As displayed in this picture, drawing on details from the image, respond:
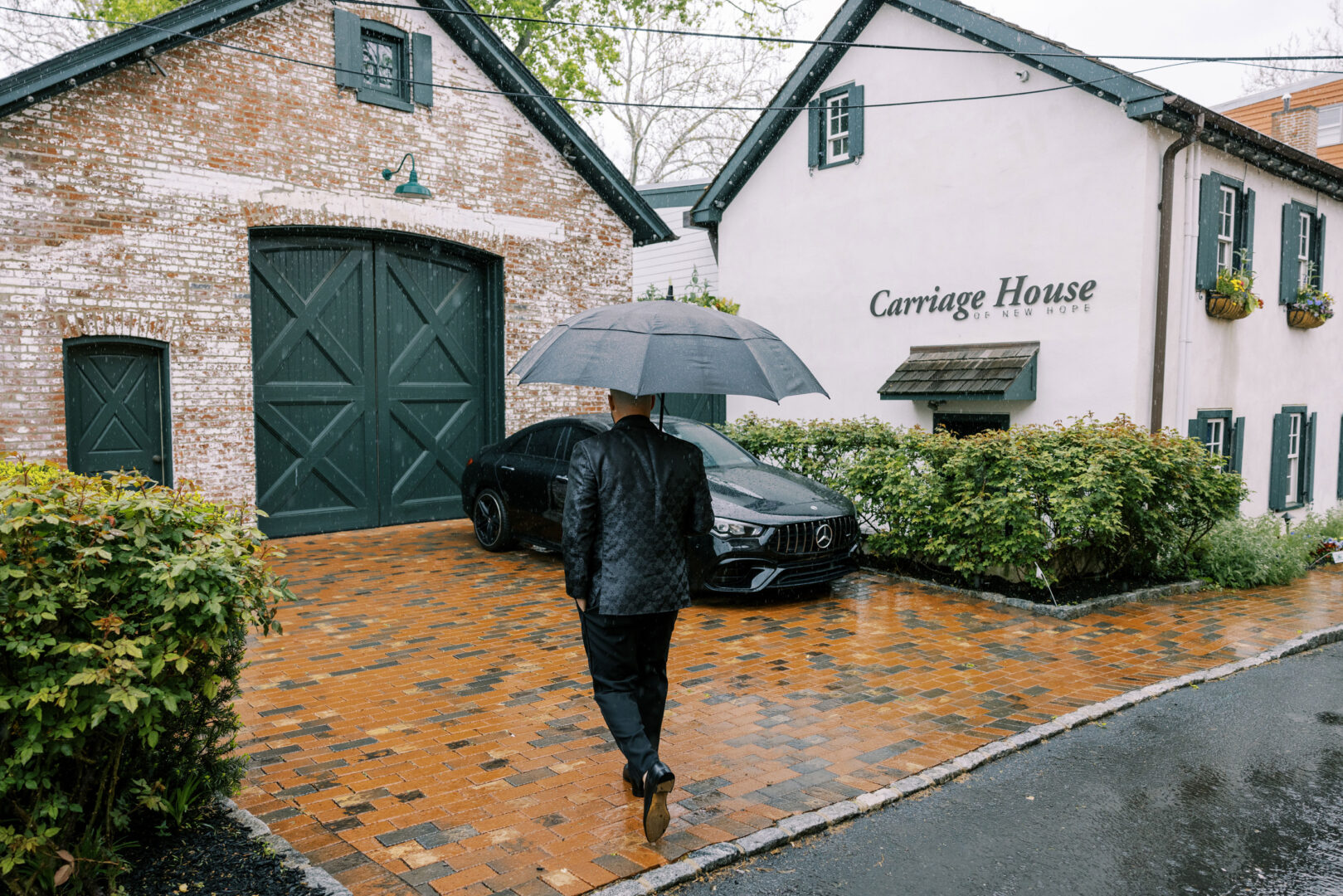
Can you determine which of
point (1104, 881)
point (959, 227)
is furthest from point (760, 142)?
point (1104, 881)

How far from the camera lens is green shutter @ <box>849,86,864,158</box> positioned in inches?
575

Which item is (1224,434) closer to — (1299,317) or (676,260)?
(1299,317)

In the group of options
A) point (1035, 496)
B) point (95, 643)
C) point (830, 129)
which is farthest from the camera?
point (830, 129)

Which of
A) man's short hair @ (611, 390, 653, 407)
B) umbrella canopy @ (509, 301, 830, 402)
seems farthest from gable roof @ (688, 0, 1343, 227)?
man's short hair @ (611, 390, 653, 407)

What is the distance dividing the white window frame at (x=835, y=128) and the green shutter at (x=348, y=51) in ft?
23.7

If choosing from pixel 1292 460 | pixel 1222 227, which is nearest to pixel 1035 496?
pixel 1222 227

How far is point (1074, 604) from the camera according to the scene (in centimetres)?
839

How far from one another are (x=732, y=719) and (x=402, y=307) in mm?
8211

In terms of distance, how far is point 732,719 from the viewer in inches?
217

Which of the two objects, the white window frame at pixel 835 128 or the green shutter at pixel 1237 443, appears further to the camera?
the white window frame at pixel 835 128

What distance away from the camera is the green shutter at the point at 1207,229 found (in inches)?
473

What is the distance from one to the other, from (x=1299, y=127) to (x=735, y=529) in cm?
1641

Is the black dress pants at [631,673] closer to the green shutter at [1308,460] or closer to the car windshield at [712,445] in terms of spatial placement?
the car windshield at [712,445]

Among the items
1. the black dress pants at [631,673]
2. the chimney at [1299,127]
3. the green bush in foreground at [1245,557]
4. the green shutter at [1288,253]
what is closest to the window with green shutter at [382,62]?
the black dress pants at [631,673]
